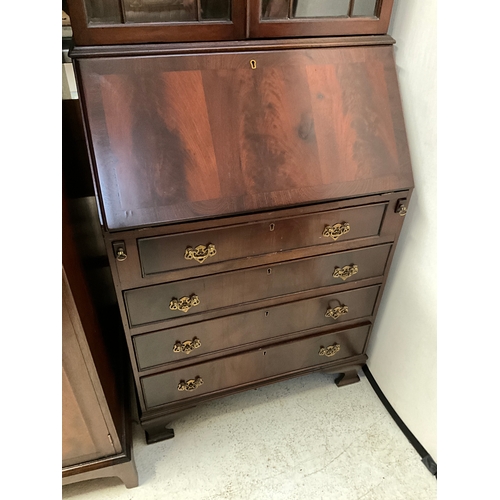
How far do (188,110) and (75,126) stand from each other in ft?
1.02

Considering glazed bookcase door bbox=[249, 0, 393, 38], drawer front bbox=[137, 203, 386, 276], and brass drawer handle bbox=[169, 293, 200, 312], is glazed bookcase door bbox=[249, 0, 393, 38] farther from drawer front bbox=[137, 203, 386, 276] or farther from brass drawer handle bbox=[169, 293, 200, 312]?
brass drawer handle bbox=[169, 293, 200, 312]

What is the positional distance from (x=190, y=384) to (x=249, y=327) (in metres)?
0.27

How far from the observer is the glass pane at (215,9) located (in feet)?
3.04

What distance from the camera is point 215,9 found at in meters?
0.93

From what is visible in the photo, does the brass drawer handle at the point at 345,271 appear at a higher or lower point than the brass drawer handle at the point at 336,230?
lower

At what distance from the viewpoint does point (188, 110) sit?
948mm

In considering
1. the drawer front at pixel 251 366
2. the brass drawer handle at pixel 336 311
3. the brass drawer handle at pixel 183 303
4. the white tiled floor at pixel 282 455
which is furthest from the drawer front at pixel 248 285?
the white tiled floor at pixel 282 455

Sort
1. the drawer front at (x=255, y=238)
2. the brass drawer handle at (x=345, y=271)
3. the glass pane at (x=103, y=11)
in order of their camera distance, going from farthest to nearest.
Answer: the brass drawer handle at (x=345, y=271) → the drawer front at (x=255, y=238) → the glass pane at (x=103, y=11)

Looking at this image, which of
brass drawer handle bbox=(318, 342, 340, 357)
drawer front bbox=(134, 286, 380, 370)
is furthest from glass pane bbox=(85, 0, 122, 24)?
brass drawer handle bbox=(318, 342, 340, 357)

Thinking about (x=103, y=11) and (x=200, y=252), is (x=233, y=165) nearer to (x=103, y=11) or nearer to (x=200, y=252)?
(x=200, y=252)

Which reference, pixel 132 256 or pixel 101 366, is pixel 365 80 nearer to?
pixel 132 256

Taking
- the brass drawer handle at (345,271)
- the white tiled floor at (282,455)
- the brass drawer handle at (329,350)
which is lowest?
the white tiled floor at (282,455)

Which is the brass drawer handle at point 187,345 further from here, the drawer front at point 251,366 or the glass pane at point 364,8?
the glass pane at point 364,8

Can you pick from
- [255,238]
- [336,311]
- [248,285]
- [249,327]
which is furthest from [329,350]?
[255,238]
